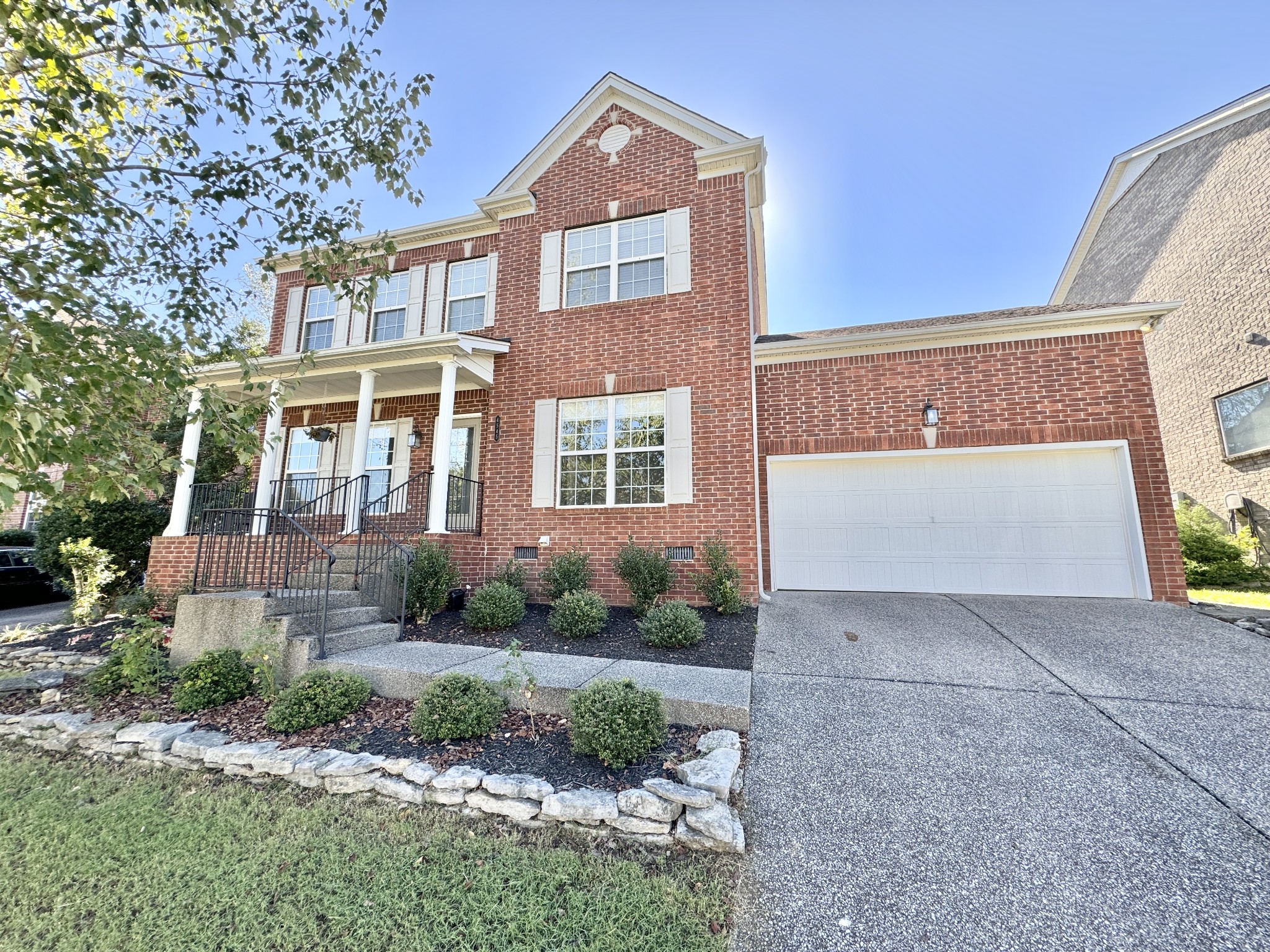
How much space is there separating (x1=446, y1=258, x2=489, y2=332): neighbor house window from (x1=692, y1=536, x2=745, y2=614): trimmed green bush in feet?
18.7

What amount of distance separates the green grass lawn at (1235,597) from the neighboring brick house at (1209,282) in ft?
6.33

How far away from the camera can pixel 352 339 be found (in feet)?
31.1

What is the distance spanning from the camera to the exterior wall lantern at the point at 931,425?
291 inches

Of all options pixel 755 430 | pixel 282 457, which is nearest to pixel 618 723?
pixel 755 430

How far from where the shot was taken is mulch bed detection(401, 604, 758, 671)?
5000 millimetres

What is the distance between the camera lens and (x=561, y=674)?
432cm

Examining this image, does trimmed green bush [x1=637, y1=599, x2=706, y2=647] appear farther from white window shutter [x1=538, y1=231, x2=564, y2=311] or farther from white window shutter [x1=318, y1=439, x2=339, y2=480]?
white window shutter [x1=318, y1=439, x2=339, y2=480]

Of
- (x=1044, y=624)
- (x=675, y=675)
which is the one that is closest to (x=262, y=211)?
(x=675, y=675)

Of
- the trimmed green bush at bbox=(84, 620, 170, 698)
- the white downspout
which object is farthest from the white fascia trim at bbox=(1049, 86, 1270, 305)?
the trimmed green bush at bbox=(84, 620, 170, 698)

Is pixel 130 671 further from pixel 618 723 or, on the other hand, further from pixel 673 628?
pixel 673 628

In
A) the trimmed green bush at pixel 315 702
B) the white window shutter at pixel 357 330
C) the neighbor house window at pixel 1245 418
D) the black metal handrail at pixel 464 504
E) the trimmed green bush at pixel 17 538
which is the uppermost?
the white window shutter at pixel 357 330

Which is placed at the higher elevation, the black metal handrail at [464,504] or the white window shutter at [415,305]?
the white window shutter at [415,305]

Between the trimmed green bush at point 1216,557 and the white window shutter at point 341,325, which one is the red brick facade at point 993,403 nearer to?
the trimmed green bush at point 1216,557

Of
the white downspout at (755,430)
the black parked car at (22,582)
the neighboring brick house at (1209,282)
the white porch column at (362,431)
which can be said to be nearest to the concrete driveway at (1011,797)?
the white downspout at (755,430)
